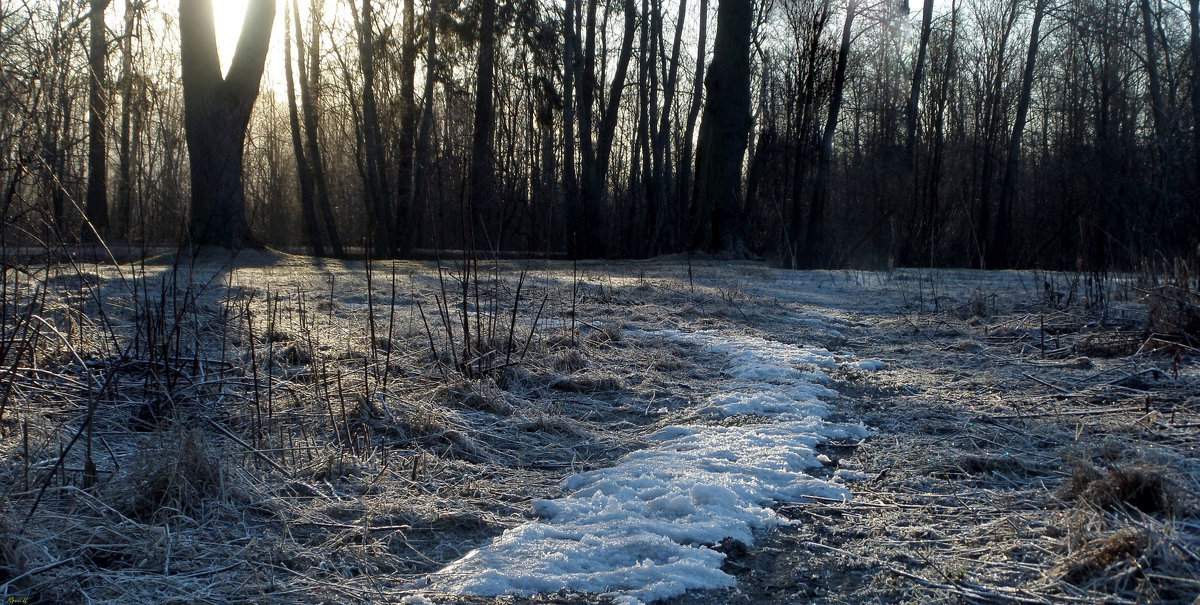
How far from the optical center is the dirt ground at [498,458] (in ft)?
5.98

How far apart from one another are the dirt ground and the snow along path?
77mm

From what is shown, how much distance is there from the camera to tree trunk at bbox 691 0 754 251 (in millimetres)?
14344

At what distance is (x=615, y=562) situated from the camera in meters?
2.01

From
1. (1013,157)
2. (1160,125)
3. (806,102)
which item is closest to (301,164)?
(806,102)

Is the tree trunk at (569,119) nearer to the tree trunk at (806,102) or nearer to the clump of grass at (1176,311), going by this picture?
the tree trunk at (806,102)

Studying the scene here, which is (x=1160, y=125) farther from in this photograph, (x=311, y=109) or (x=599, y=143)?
(x=311, y=109)

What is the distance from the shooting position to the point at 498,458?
2902 millimetres

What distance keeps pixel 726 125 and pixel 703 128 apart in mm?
2228

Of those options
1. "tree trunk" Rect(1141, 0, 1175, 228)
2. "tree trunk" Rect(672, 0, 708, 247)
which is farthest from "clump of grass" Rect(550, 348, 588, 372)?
"tree trunk" Rect(1141, 0, 1175, 228)

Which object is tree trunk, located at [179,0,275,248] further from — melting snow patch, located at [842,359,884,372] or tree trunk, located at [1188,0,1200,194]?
tree trunk, located at [1188,0,1200,194]

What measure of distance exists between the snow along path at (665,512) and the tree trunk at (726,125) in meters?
11.4

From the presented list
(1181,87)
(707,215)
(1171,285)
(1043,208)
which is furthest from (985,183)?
(1171,285)

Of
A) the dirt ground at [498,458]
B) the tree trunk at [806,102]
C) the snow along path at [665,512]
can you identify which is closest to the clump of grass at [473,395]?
the dirt ground at [498,458]

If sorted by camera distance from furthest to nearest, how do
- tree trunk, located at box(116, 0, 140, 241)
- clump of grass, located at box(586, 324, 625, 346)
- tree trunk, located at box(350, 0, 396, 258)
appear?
tree trunk, located at box(350, 0, 396, 258) → clump of grass, located at box(586, 324, 625, 346) → tree trunk, located at box(116, 0, 140, 241)
